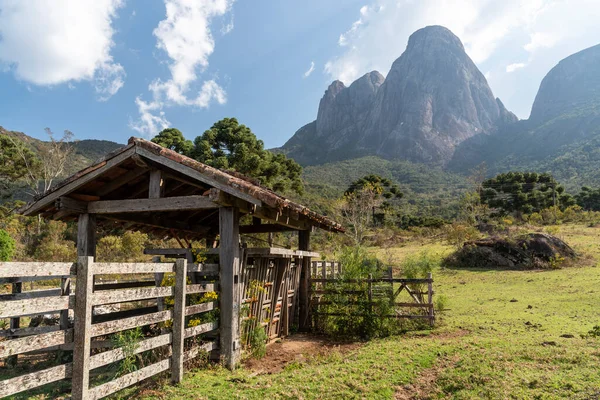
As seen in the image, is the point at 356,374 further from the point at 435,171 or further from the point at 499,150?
the point at 499,150

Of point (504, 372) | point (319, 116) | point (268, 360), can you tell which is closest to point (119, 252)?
point (268, 360)

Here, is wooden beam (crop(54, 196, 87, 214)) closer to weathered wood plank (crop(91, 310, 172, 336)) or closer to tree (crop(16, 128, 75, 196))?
weathered wood plank (crop(91, 310, 172, 336))

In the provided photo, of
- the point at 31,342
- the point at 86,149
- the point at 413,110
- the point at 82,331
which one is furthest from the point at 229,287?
the point at 413,110

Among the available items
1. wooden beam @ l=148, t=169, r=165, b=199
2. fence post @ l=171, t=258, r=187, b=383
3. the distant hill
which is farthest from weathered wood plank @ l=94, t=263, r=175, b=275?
the distant hill

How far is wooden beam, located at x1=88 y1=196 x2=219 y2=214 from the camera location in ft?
21.0

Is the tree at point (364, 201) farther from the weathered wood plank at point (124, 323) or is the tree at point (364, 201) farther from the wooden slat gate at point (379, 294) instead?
the weathered wood plank at point (124, 323)

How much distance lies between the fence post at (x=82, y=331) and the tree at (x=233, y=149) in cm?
1945

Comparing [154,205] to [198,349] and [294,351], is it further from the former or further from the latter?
[294,351]

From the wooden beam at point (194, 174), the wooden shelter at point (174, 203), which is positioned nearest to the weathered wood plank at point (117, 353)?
the wooden shelter at point (174, 203)

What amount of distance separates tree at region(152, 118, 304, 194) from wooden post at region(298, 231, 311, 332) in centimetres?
1363

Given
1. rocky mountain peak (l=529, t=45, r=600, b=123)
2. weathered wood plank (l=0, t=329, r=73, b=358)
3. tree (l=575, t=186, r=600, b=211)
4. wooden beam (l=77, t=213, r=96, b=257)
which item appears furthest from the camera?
rocky mountain peak (l=529, t=45, r=600, b=123)

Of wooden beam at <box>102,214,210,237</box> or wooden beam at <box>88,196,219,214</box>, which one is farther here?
wooden beam at <box>102,214,210,237</box>

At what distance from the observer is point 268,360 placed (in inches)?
278

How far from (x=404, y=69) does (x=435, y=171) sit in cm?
8033
